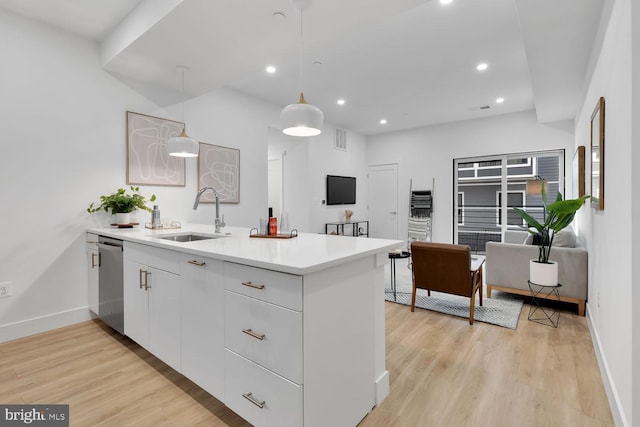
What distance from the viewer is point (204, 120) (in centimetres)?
412

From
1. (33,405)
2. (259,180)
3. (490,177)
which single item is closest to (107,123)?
(259,180)

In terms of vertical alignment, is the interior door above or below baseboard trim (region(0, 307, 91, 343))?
above

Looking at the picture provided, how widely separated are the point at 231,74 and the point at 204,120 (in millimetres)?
1027

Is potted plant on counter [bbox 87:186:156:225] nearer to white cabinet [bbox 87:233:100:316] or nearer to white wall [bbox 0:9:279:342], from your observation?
white wall [bbox 0:9:279:342]

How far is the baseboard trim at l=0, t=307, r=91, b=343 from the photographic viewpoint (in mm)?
2660

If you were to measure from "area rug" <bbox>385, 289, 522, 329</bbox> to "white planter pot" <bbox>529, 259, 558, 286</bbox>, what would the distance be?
434 mm

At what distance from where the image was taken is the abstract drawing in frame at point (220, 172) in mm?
4090

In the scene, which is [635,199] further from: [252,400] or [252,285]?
[252,400]

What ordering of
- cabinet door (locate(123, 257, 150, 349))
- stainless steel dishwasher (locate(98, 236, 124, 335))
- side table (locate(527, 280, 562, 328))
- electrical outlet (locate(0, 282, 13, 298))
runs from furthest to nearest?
side table (locate(527, 280, 562, 328)) → electrical outlet (locate(0, 282, 13, 298)) → stainless steel dishwasher (locate(98, 236, 124, 335)) → cabinet door (locate(123, 257, 150, 349))

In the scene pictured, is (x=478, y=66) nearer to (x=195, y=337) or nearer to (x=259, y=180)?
(x=259, y=180)

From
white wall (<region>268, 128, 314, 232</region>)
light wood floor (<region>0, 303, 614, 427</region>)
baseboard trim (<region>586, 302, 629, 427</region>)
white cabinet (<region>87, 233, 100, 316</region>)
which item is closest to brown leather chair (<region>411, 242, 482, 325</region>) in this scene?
light wood floor (<region>0, 303, 614, 427</region>)

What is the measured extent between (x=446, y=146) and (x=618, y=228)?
5.29m

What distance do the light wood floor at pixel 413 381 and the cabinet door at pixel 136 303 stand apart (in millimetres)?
193

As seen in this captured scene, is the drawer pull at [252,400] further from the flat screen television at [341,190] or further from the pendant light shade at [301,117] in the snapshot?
the flat screen television at [341,190]
